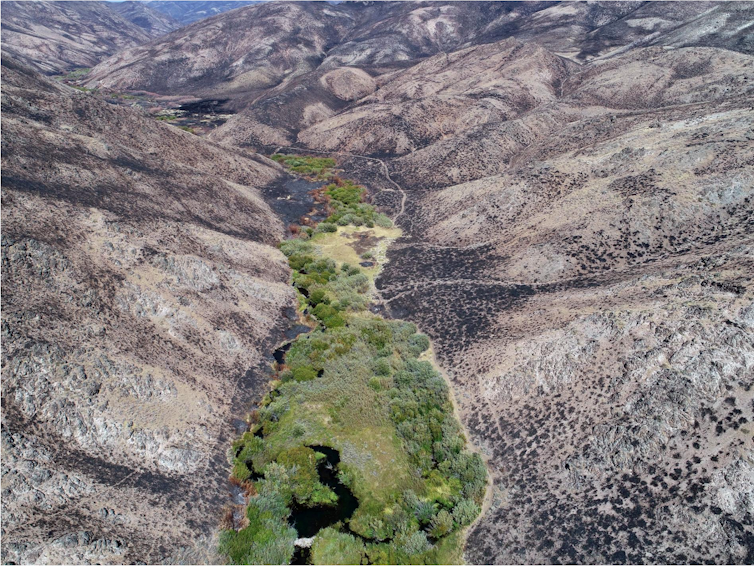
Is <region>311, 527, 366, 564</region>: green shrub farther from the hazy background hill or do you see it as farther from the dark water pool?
the hazy background hill

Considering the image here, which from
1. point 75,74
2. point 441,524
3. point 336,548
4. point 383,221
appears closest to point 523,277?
point 383,221

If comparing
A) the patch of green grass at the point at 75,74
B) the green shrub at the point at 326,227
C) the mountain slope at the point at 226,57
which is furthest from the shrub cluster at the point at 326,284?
the patch of green grass at the point at 75,74

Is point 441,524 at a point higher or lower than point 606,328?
lower

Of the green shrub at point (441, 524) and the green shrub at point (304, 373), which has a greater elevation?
the green shrub at point (304, 373)

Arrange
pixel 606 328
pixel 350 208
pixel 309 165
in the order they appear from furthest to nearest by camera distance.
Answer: pixel 309 165, pixel 350 208, pixel 606 328

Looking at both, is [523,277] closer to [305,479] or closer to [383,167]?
[305,479]

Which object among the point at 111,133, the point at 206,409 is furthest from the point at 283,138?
the point at 206,409

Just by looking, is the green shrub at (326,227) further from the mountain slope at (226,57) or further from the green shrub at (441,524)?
the mountain slope at (226,57)

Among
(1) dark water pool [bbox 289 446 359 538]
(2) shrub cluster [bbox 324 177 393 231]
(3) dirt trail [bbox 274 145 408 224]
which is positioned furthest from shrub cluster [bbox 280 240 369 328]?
(3) dirt trail [bbox 274 145 408 224]
